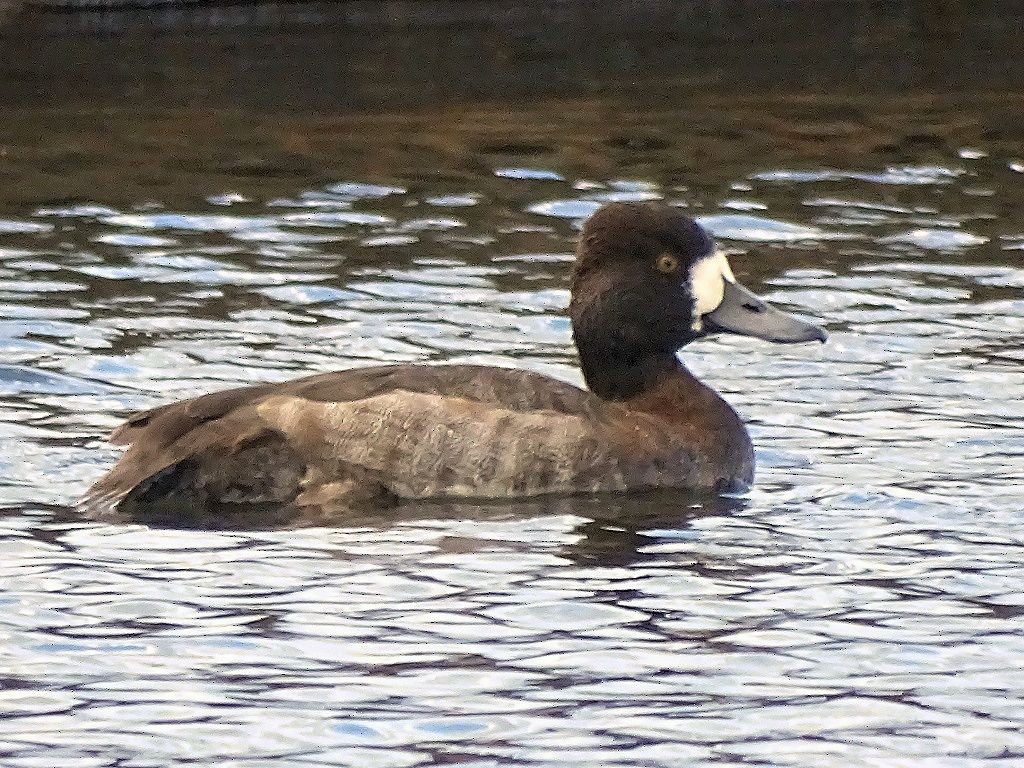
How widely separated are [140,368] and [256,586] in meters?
3.16

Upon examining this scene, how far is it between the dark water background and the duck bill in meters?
0.42

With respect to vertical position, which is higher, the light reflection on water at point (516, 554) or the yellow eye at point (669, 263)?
the yellow eye at point (669, 263)

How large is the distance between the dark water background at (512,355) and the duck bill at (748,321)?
421 millimetres

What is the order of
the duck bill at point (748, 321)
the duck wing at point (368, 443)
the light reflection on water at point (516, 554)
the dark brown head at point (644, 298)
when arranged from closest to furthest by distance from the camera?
the light reflection on water at point (516, 554) < the duck wing at point (368, 443) < the dark brown head at point (644, 298) < the duck bill at point (748, 321)

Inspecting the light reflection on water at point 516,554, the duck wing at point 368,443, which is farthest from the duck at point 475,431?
the light reflection on water at point 516,554

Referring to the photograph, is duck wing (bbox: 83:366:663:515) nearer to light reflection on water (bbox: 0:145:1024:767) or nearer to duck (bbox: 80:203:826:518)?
duck (bbox: 80:203:826:518)

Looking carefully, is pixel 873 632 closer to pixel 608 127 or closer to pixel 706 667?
pixel 706 667

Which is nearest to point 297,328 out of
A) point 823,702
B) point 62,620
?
point 62,620

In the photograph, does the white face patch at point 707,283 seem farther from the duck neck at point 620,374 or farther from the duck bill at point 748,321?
the duck neck at point 620,374

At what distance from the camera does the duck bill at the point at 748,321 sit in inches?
348

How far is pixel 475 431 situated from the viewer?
8.20 meters

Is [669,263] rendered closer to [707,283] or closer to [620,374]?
[707,283]

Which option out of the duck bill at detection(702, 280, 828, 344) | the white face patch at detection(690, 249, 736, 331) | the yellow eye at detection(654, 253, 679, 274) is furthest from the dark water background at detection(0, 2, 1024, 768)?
the yellow eye at detection(654, 253, 679, 274)

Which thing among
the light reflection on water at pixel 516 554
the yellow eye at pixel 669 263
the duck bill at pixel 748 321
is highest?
the yellow eye at pixel 669 263
